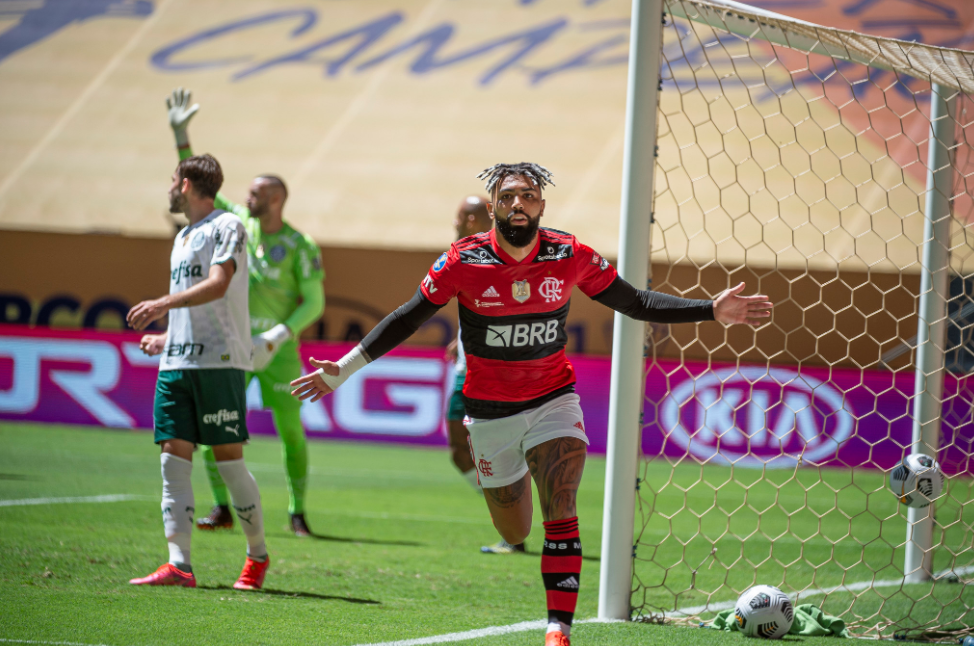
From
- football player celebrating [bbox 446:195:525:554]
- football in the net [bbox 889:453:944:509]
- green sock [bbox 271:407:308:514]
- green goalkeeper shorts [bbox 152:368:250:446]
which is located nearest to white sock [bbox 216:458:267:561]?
green goalkeeper shorts [bbox 152:368:250:446]

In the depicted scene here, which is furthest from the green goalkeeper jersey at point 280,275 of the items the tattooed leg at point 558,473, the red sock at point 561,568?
the red sock at point 561,568

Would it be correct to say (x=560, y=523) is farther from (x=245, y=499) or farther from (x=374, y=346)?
(x=245, y=499)

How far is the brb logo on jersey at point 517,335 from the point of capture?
3.89 meters

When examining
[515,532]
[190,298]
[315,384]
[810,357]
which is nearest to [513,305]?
[315,384]

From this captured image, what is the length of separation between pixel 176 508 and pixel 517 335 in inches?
73.9

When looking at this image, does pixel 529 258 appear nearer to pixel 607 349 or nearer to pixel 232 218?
pixel 232 218

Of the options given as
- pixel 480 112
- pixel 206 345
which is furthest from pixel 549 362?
pixel 480 112

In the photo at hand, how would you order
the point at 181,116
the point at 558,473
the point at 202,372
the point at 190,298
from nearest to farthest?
the point at 558,473, the point at 190,298, the point at 202,372, the point at 181,116

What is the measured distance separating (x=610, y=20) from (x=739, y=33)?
15.0 metres

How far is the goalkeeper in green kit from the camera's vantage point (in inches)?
252

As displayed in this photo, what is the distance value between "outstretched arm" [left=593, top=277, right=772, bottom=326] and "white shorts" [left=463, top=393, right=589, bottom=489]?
43 centimetres

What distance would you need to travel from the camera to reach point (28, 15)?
1988 cm

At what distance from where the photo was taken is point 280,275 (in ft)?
21.2

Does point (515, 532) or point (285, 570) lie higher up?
point (515, 532)
